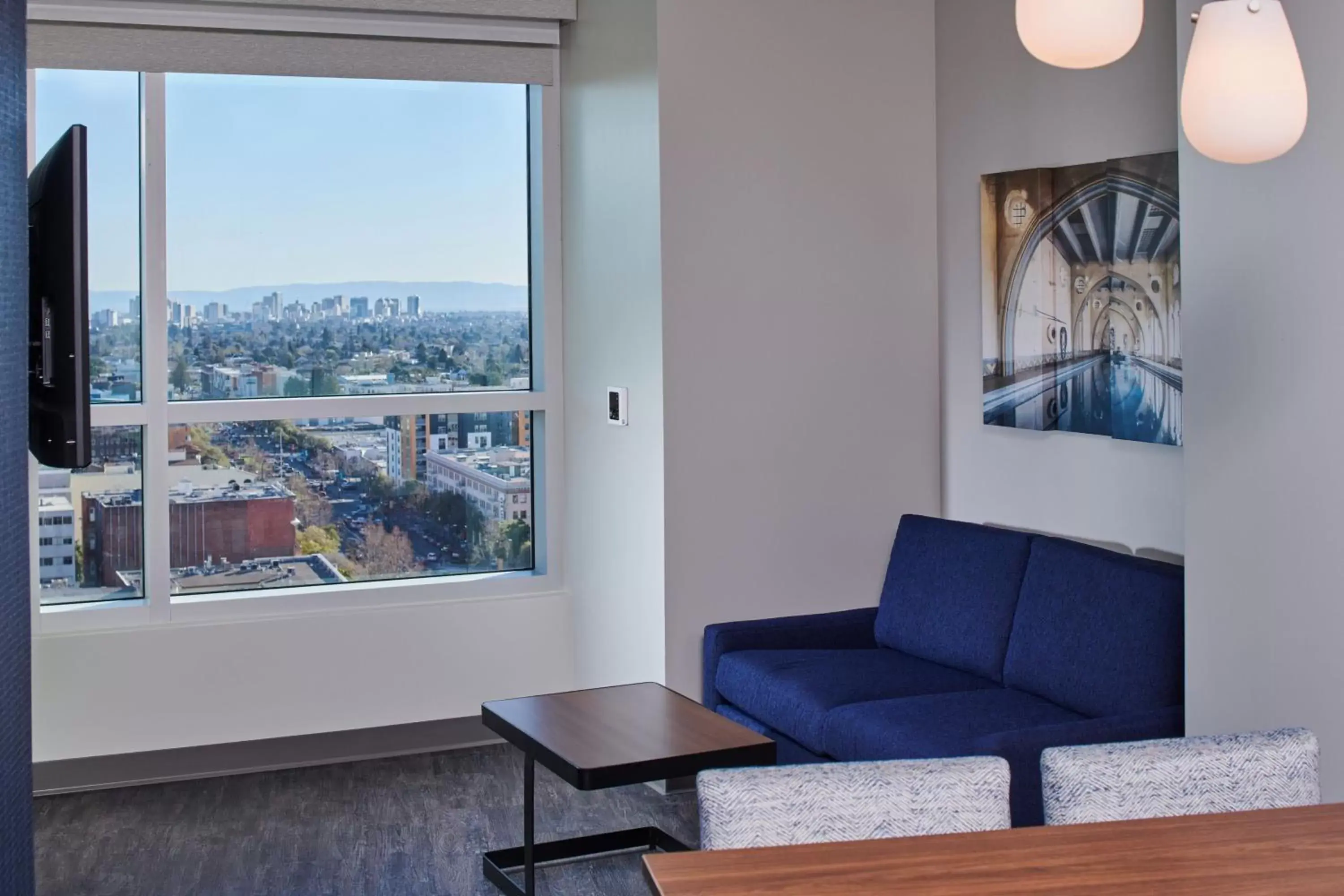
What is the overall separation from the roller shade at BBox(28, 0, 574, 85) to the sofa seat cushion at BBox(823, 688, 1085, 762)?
8.60 ft

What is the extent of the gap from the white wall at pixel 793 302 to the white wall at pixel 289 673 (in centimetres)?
85

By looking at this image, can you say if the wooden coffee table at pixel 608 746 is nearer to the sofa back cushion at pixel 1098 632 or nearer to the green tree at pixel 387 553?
the sofa back cushion at pixel 1098 632

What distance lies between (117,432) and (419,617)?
1191mm

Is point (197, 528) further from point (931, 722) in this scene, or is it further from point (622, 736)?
point (931, 722)

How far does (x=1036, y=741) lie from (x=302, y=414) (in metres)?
Result: 2.80

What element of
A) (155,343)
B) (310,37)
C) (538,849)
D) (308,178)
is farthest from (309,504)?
(538,849)

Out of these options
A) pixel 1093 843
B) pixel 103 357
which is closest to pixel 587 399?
pixel 103 357

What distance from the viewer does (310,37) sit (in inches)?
183

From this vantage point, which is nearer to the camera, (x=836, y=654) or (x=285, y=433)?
(x=836, y=654)

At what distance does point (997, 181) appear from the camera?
169 inches

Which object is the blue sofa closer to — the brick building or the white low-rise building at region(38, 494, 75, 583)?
the brick building

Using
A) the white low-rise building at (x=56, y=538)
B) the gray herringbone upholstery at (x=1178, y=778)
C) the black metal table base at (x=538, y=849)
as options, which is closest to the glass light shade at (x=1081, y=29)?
the gray herringbone upholstery at (x=1178, y=778)

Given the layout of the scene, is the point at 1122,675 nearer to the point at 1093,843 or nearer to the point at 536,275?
the point at 1093,843

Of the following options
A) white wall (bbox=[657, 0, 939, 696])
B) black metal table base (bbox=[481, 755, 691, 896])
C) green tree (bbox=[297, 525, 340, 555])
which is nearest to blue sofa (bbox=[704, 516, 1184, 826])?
white wall (bbox=[657, 0, 939, 696])
